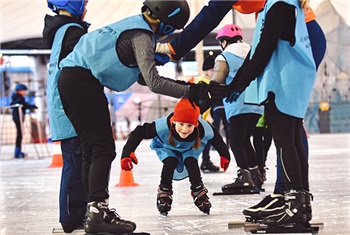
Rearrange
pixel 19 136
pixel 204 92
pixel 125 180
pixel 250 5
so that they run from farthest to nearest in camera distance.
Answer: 1. pixel 19 136
2. pixel 125 180
3. pixel 250 5
4. pixel 204 92

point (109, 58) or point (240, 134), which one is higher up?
point (109, 58)

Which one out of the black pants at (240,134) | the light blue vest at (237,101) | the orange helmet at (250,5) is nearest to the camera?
the orange helmet at (250,5)

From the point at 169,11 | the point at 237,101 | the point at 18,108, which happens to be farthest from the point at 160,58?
the point at 18,108

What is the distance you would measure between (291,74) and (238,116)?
4.90ft

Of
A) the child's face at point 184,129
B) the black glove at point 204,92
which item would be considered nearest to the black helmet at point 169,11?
the black glove at point 204,92

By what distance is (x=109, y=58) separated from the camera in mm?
2102

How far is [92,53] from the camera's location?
2131mm

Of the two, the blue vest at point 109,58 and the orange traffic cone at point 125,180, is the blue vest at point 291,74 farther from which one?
the orange traffic cone at point 125,180

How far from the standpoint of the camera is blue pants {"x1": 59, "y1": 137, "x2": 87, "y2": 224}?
2400mm

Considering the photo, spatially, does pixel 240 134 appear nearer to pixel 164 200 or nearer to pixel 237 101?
pixel 237 101

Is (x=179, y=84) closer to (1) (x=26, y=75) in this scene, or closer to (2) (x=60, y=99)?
(2) (x=60, y=99)

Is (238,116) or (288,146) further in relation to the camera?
(238,116)

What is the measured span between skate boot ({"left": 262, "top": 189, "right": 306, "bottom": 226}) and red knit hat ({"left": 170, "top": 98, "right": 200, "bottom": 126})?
0.84 m

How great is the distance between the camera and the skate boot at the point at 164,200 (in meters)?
2.79
